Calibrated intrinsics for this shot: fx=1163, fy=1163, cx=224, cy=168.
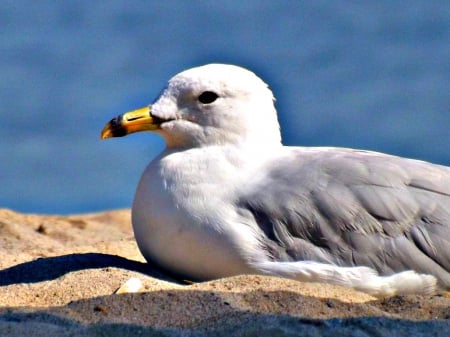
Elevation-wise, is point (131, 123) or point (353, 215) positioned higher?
point (131, 123)

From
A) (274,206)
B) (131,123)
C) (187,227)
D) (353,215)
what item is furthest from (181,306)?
(131,123)

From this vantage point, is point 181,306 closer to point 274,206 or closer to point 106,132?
point 274,206

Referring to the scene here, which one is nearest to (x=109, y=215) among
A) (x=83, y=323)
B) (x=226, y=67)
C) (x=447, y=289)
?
(x=226, y=67)

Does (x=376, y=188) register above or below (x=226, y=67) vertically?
below

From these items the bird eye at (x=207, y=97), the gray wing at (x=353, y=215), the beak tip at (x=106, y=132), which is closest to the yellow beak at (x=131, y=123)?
the beak tip at (x=106, y=132)

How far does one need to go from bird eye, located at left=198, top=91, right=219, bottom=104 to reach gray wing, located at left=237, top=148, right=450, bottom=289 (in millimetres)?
656

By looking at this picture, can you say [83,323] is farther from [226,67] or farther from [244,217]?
[226,67]

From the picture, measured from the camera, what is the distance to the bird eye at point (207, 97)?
25.1 feet

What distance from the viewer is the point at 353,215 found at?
7.16 meters

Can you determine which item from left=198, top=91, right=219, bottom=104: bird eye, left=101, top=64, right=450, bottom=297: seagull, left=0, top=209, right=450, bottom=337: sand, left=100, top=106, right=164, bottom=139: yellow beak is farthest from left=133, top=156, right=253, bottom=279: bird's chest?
left=198, top=91, right=219, bottom=104: bird eye

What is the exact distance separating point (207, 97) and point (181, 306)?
196 centimetres

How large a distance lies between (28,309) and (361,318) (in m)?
1.74

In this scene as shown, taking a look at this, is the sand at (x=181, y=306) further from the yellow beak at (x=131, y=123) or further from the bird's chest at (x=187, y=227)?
the yellow beak at (x=131, y=123)

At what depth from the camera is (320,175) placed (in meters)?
7.27
